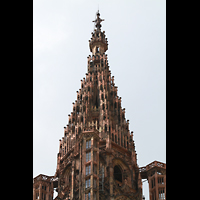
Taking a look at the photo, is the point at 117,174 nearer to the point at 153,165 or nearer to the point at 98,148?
the point at 153,165

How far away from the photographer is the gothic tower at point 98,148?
67438mm

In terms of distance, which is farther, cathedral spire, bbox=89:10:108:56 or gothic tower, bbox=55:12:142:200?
cathedral spire, bbox=89:10:108:56

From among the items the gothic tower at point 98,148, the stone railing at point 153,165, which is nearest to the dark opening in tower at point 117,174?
the gothic tower at point 98,148

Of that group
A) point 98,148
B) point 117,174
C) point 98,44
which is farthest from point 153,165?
point 98,44

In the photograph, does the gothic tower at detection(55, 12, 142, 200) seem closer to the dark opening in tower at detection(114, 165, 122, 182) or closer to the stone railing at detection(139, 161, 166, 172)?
the dark opening in tower at detection(114, 165, 122, 182)

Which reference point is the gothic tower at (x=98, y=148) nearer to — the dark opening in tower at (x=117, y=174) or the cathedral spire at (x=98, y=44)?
the dark opening in tower at (x=117, y=174)

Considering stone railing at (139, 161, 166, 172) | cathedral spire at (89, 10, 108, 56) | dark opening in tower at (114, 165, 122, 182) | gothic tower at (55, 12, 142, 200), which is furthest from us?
cathedral spire at (89, 10, 108, 56)

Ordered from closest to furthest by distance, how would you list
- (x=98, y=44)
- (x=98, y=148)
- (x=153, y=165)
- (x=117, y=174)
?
(x=98, y=148) < (x=153, y=165) < (x=117, y=174) < (x=98, y=44)

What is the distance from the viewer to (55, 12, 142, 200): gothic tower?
221ft

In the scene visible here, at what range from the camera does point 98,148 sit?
70.3 m

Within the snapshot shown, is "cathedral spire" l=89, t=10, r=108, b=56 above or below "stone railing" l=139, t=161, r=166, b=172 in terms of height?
above

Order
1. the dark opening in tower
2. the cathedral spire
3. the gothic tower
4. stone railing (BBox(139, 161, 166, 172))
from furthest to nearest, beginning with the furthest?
the cathedral spire
the dark opening in tower
stone railing (BBox(139, 161, 166, 172))
the gothic tower

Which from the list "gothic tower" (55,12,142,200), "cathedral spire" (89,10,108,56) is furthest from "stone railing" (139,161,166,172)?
"cathedral spire" (89,10,108,56)
